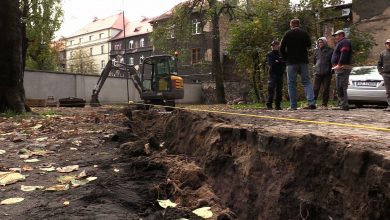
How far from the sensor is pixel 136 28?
71062mm

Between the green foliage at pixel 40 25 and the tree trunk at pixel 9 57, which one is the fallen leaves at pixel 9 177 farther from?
the green foliage at pixel 40 25

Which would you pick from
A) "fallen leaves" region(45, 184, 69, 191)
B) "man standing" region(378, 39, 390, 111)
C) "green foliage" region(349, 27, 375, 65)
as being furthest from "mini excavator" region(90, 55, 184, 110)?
"fallen leaves" region(45, 184, 69, 191)

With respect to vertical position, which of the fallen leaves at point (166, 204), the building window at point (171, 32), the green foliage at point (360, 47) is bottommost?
the fallen leaves at point (166, 204)

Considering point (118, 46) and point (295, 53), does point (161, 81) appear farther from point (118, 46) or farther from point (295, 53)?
point (118, 46)

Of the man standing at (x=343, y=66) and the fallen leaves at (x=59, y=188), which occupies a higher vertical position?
the man standing at (x=343, y=66)

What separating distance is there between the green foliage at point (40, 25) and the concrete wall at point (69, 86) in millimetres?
3210

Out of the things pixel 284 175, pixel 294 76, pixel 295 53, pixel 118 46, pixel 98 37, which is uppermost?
pixel 98 37

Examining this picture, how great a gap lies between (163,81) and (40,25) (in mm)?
19624

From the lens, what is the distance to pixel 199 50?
4300 cm

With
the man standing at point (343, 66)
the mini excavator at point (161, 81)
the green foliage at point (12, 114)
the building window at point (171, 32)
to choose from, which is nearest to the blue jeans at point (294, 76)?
the man standing at point (343, 66)

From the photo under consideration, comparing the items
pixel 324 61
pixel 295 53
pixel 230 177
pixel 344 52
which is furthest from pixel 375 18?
pixel 230 177

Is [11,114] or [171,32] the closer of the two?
[11,114]

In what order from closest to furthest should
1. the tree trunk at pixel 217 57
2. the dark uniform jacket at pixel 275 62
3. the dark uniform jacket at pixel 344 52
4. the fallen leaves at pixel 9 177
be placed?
the fallen leaves at pixel 9 177
the dark uniform jacket at pixel 344 52
the dark uniform jacket at pixel 275 62
the tree trunk at pixel 217 57

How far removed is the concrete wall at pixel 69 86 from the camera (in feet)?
89.4
